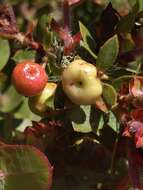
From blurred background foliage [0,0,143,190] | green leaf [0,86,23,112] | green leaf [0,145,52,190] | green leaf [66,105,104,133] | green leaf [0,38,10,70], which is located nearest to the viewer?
green leaf [0,145,52,190]

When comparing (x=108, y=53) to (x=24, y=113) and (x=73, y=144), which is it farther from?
(x=24, y=113)

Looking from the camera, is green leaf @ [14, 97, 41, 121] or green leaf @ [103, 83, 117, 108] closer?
green leaf @ [103, 83, 117, 108]

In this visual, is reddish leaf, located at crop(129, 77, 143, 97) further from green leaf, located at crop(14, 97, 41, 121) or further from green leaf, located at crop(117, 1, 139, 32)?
green leaf, located at crop(14, 97, 41, 121)

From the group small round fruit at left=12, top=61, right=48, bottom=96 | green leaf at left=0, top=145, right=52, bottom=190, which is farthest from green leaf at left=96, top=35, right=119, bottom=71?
green leaf at left=0, top=145, right=52, bottom=190

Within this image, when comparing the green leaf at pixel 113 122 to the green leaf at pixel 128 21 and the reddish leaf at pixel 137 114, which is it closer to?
the reddish leaf at pixel 137 114

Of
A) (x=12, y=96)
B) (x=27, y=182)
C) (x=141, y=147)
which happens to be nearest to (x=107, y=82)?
(x=141, y=147)

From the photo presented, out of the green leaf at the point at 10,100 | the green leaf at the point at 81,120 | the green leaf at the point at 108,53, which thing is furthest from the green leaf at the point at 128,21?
the green leaf at the point at 10,100

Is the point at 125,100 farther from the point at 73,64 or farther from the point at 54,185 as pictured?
the point at 54,185
